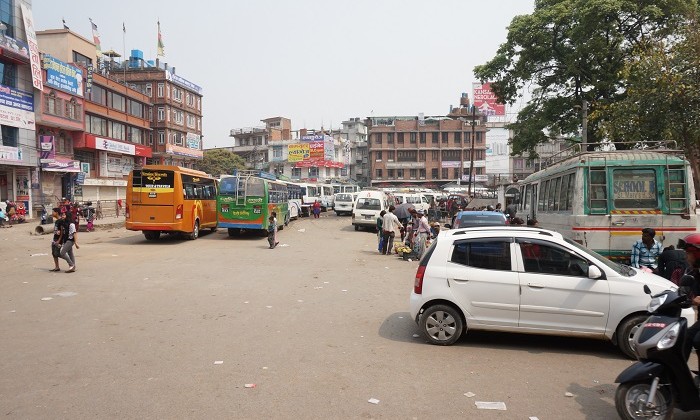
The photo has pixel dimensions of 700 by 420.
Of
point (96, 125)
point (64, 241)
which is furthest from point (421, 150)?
point (64, 241)

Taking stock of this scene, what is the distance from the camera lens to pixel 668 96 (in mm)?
14297

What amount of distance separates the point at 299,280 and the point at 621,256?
23.1ft

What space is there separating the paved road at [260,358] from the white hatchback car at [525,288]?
0.36 meters

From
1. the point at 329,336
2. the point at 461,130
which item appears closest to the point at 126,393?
the point at 329,336

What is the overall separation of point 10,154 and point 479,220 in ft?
93.7

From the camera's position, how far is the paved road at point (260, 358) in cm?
462

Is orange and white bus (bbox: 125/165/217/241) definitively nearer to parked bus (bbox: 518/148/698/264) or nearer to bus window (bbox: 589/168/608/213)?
parked bus (bbox: 518/148/698/264)

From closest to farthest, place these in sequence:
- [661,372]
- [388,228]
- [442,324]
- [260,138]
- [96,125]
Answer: [661,372] < [442,324] < [388,228] < [96,125] < [260,138]

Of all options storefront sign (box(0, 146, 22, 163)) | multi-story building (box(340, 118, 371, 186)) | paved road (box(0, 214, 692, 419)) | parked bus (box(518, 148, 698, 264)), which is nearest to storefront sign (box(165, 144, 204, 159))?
storefront sign (box(0, 146, 22, 163))

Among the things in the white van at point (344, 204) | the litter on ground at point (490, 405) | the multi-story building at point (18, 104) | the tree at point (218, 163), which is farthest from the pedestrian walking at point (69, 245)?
the tree at point (218, 163)

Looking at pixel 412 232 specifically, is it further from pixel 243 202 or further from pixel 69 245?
pixel 69 245

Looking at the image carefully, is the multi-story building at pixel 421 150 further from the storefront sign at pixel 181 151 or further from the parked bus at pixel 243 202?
the parked bus at pixel 243 202

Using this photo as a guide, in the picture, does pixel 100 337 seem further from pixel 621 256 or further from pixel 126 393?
pixel 621 256

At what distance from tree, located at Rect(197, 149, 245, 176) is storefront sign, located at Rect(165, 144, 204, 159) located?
6.59 m
